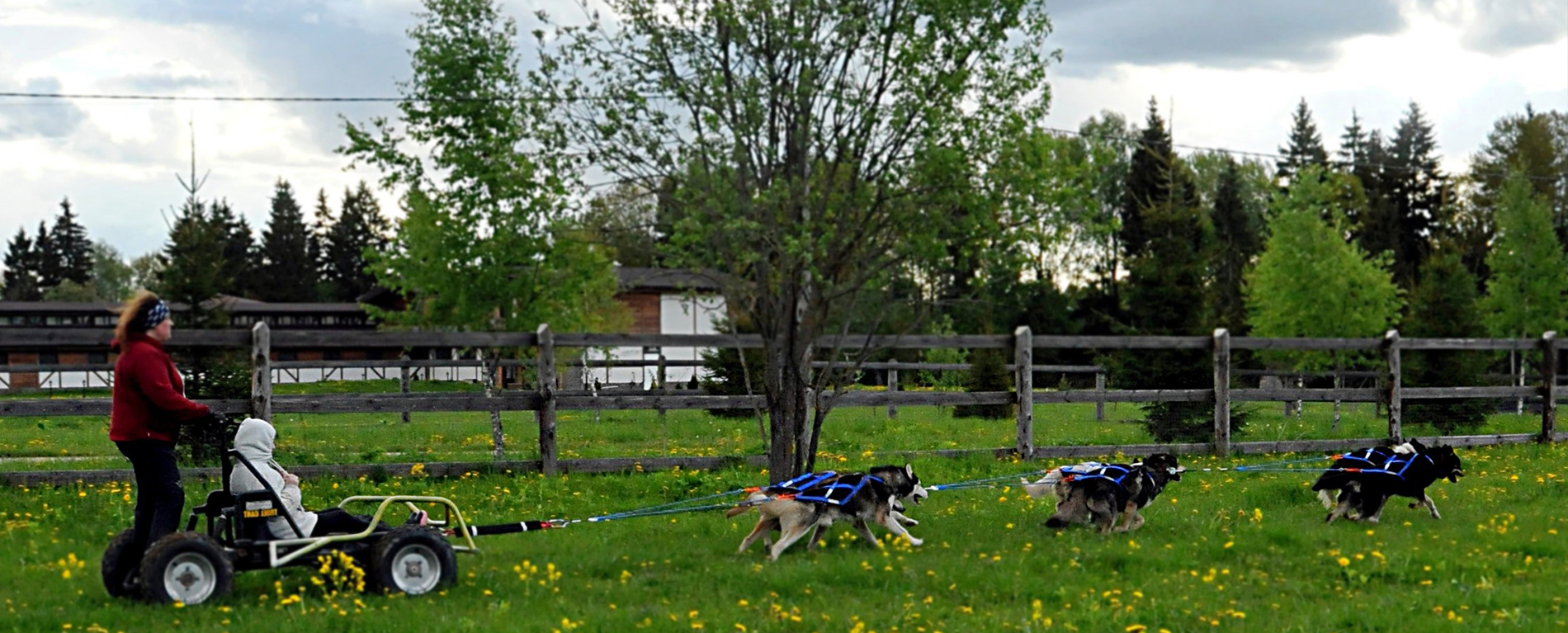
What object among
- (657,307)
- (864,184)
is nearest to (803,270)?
(864,184)

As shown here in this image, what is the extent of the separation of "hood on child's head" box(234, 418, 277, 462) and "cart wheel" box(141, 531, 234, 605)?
549 millimetres

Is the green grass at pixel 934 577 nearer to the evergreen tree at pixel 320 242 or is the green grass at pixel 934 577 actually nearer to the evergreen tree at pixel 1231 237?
the evergreen tree at pixel 1231 237

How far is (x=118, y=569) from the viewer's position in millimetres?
7129

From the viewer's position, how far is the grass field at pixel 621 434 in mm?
14624

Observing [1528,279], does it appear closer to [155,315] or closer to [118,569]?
[155,315]

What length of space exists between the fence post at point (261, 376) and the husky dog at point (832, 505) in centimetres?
529

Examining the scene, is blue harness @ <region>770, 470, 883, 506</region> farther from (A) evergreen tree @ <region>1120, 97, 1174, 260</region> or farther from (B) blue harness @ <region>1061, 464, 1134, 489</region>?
(A) evergreen tree @ <region>1120, 97, 1174, 260</region>

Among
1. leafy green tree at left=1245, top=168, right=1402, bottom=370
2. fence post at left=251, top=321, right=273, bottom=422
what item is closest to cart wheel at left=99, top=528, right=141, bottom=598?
fence post at left=251, top=321, right=273, bottom=422

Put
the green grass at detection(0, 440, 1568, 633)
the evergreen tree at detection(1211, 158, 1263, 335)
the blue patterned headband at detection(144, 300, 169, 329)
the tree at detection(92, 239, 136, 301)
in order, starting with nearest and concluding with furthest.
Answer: the green grass at detection(0, 440, 1568, 633)
the blue patterned headband at detection(144, 300, 169, 329)
the evergreen tree at detection(1211, 158, 1263, 335)
the tree at detection(92, 239, 136, 301)

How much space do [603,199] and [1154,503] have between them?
201 inches

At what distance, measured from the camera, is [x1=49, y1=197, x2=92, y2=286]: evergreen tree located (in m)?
93.1

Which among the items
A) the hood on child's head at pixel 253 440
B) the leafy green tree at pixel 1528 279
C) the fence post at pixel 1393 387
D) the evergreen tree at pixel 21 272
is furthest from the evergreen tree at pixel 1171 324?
the evergreen tree at pixel 21 272

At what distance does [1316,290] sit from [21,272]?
89.1 meters

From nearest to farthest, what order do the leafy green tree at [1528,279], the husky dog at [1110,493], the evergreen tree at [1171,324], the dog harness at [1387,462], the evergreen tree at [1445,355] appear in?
1. the husky dog at [1110,493]
2. the dog harness at [1387,462]
3. the evergreen tree at [1171,324]
4. the evergreen tree at [1445,355]
5. the leafy green tree at [1528,279]
